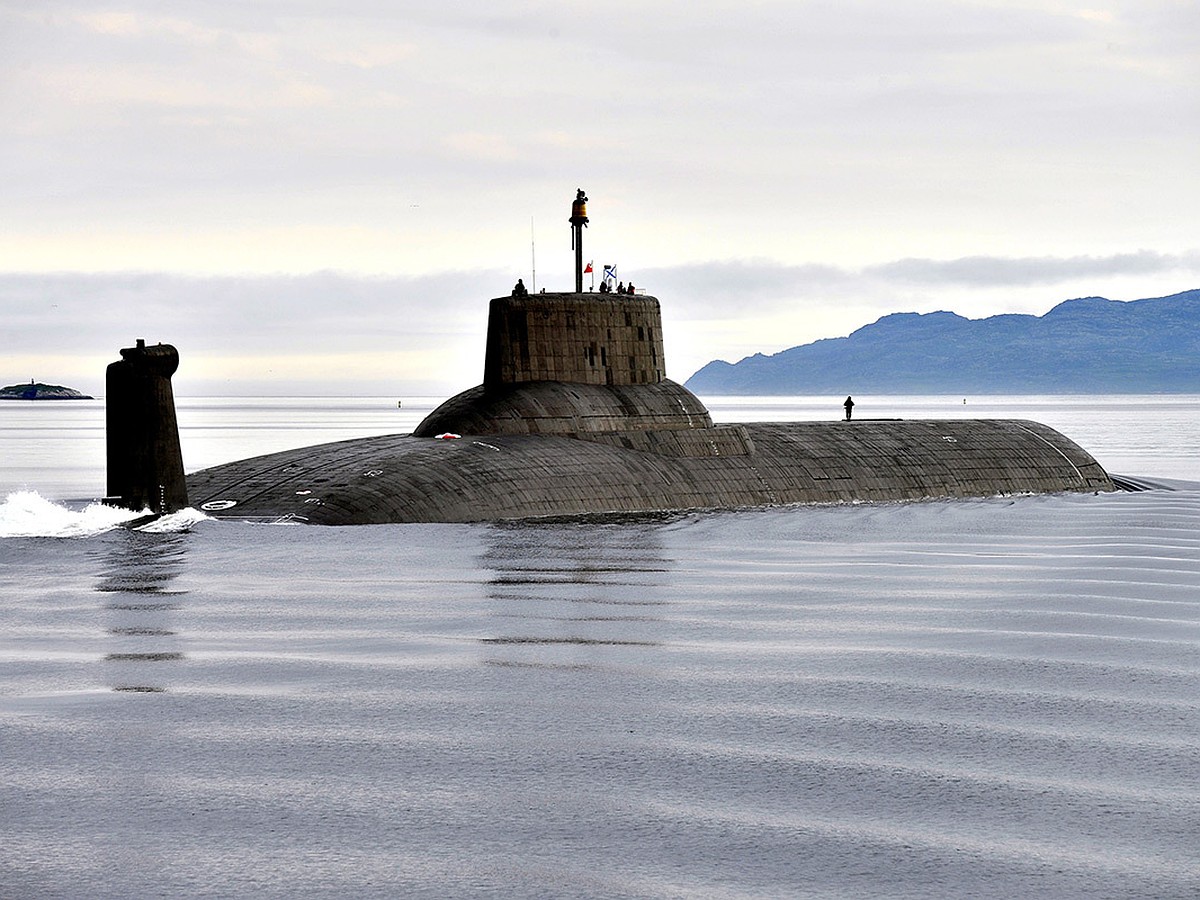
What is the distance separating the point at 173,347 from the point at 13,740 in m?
17.6

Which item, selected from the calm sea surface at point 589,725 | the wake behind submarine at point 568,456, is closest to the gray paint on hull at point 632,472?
the wake behind submarine at point 568,456

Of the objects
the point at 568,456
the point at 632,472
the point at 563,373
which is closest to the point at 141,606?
the point at 568,456

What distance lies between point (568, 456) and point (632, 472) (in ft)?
4.76

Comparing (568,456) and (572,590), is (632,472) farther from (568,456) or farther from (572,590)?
(572,590)

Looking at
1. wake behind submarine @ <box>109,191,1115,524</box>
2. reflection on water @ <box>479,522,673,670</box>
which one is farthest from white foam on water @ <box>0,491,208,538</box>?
reflection on water @ <box>479,522,673,670</box>

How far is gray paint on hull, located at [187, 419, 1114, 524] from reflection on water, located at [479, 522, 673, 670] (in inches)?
54.4

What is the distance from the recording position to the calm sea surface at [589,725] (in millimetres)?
9633

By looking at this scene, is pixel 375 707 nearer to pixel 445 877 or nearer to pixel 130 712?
pixel 130 712

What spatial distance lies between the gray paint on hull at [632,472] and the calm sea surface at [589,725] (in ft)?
12.7

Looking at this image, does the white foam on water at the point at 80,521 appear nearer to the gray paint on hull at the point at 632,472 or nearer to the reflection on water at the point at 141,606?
the reflection on water at the point at 141,606

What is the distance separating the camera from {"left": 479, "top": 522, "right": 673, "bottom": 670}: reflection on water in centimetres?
1755

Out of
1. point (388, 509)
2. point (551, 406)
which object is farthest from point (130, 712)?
point (551, 406)

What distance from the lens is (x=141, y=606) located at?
20812mm

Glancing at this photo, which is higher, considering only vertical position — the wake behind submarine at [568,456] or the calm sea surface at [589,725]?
the wake behind submarine at [568,456]
